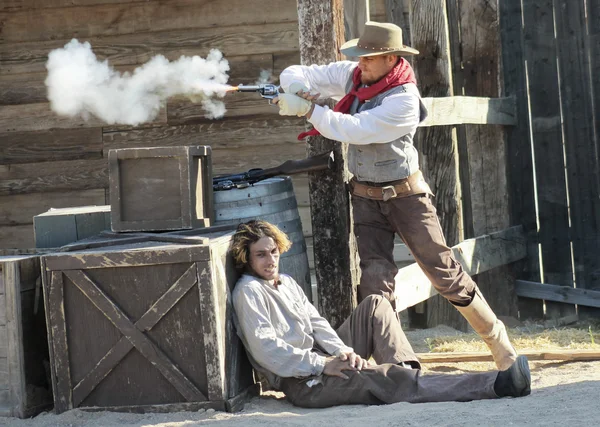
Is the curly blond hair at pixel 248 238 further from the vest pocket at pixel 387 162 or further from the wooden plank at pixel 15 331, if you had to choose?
the wooden plank at pixel 15 331

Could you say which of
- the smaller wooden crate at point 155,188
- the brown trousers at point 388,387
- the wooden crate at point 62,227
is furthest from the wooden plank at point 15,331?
the brown trousers at point 388,387

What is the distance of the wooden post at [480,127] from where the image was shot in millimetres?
6914

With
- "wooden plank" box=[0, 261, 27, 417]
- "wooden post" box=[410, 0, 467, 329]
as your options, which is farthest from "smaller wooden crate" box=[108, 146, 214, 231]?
"wooden post" box=[410, 0, 467, 329]

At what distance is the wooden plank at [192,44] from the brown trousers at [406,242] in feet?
8.28

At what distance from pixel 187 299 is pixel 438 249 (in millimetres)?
1457

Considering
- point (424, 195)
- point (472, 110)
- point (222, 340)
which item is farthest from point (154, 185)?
point (472, 110)

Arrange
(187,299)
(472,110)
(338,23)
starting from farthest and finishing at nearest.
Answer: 1. (472,110)
2. (338,23)
3. (187,299)

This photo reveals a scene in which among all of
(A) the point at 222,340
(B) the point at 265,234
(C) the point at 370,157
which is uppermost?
(C) the point at 370,157

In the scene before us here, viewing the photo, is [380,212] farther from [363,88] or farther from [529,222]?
[529,222]

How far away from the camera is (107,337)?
172 inches

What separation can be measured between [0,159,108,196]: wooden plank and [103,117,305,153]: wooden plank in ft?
1.05

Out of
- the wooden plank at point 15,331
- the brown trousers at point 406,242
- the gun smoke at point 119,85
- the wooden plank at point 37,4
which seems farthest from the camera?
the wooden plank at point 37,4

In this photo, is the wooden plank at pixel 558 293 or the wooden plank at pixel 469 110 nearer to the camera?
the wooden plank at pixel 469 110

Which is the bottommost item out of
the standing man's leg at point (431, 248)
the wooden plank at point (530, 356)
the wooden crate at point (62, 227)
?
the wooden plank at point (530, 356)
